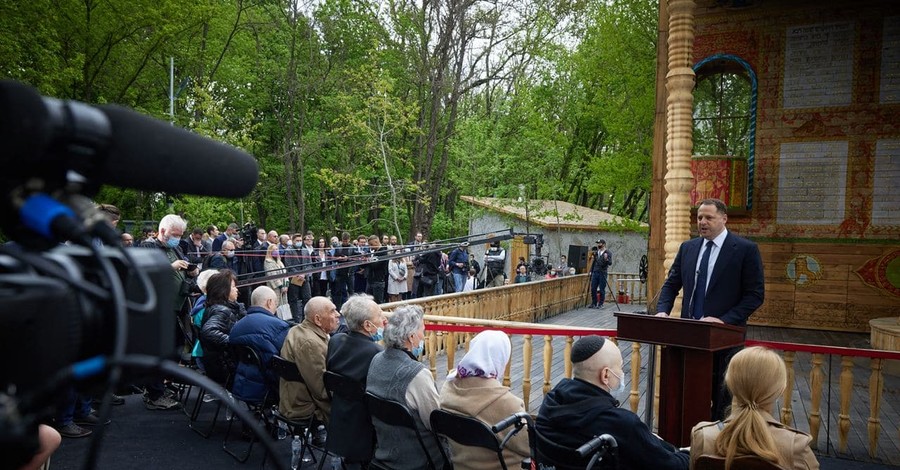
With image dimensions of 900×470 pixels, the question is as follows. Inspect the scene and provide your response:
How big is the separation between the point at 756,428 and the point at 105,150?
2.60 meters

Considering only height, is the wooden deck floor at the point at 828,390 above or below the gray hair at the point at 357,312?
below

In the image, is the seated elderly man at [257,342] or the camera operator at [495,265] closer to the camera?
the seated elderly man at [257,342]

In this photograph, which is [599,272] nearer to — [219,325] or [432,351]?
[432,351]

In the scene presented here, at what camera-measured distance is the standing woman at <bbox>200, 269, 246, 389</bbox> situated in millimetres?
5715

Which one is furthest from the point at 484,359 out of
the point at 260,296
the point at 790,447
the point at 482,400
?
the point at 260,296

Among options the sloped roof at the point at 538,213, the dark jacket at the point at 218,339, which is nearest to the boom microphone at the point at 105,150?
the dark jacket at the point at 218,339

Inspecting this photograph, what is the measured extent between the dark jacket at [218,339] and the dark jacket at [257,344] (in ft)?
0.97

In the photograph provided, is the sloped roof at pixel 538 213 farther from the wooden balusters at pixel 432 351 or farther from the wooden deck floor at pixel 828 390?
the wooden balusters at pixel 432 351

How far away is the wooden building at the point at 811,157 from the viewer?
10.7 metres

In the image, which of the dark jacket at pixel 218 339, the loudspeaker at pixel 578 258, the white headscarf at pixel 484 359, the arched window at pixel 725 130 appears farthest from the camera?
the loudspeaker at pixel 578 258

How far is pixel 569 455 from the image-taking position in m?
3.10

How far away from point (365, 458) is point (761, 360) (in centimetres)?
252

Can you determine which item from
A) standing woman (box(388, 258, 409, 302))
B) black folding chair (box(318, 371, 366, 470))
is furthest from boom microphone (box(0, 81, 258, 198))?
standing woman (box(388, 258, 409, 302))

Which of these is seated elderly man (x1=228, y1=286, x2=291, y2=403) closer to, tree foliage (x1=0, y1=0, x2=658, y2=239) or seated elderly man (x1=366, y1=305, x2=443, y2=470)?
seated elderly man (x1=366, y1=305, x2=443, y2=470)
